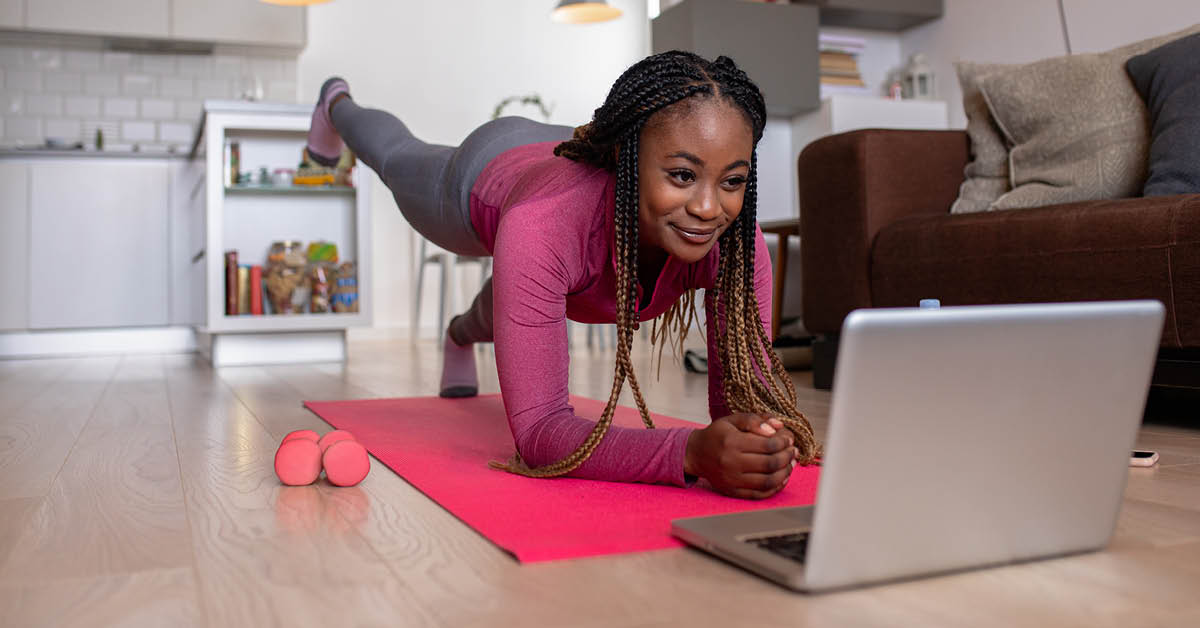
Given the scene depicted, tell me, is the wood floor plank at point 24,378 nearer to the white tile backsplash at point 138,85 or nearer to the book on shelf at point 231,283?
the book on shelf at point 231,283

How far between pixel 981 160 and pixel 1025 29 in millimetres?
2312

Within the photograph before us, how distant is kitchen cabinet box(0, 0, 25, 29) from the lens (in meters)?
5.16

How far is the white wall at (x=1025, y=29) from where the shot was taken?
3.88 m

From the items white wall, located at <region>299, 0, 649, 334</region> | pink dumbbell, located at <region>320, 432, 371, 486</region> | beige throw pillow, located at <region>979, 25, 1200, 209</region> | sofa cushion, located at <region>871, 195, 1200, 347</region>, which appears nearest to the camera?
pink dumbbell, located at <region>320, 432, 371, 486</region>

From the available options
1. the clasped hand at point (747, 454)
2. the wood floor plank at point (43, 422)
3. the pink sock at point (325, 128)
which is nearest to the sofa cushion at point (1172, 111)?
the clasped hand at point (747, 454)

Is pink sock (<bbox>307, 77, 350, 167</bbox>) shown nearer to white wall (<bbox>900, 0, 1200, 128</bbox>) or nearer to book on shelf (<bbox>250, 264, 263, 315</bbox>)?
→ book on shelf (<bbox>250, 264, 263, 315</bbox>)

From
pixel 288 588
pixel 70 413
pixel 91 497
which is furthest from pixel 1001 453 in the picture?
pixel 70 413

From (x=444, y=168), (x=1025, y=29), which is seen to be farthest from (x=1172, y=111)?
(x=1025, y=29)

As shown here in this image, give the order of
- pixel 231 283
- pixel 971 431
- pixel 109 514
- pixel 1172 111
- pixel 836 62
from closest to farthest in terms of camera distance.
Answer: pixel 971 431 < pixel 109 514 < pixel 1172 111 < pixel 231 283 < pixel 836 62

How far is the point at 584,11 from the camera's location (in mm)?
4914

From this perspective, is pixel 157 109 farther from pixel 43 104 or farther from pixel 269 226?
pixel 269 226

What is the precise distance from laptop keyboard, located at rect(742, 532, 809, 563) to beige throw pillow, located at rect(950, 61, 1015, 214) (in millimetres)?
1617

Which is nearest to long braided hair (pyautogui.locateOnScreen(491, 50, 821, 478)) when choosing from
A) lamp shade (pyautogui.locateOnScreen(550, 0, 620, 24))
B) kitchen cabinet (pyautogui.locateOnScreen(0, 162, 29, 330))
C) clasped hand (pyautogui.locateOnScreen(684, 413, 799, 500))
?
clasped hand (pyautogui.locateOnScreen(684, 413, 799, 500))

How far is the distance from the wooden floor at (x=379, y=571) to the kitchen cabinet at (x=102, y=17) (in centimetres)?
434
